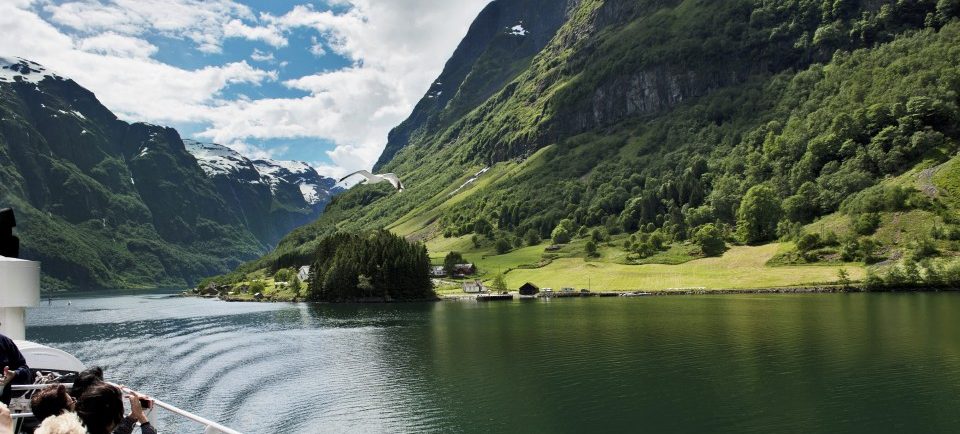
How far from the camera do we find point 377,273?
172 metres

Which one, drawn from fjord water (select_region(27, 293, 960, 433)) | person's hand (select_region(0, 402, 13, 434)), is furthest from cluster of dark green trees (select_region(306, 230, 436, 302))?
person's hand (select_region(0, 402, 13, 434))

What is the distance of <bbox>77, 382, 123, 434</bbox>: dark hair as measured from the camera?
386 inches

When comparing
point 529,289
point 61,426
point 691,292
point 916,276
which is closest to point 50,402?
point 61,426

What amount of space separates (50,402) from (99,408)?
1.17 m

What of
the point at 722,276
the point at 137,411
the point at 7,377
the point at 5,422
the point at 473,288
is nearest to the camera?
the point at 5,422

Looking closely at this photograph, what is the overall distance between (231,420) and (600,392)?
27082mm

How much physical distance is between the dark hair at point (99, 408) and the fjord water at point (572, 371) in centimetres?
3322

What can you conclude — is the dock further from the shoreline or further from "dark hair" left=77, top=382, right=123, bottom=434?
"dark hair" left=77, top=382, right=123, bottom=434

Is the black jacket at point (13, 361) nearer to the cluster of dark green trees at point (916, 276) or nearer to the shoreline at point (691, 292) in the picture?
the shoreline at point (691, 292)

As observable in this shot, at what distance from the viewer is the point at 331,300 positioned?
17750 centimetres

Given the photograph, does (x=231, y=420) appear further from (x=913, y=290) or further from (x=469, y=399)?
(x=913, y=290)

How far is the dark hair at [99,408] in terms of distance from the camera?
9797 millimetres

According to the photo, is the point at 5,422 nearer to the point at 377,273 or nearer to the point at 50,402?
the point at 50,402

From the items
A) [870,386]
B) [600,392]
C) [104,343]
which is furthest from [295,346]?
[870,386]
